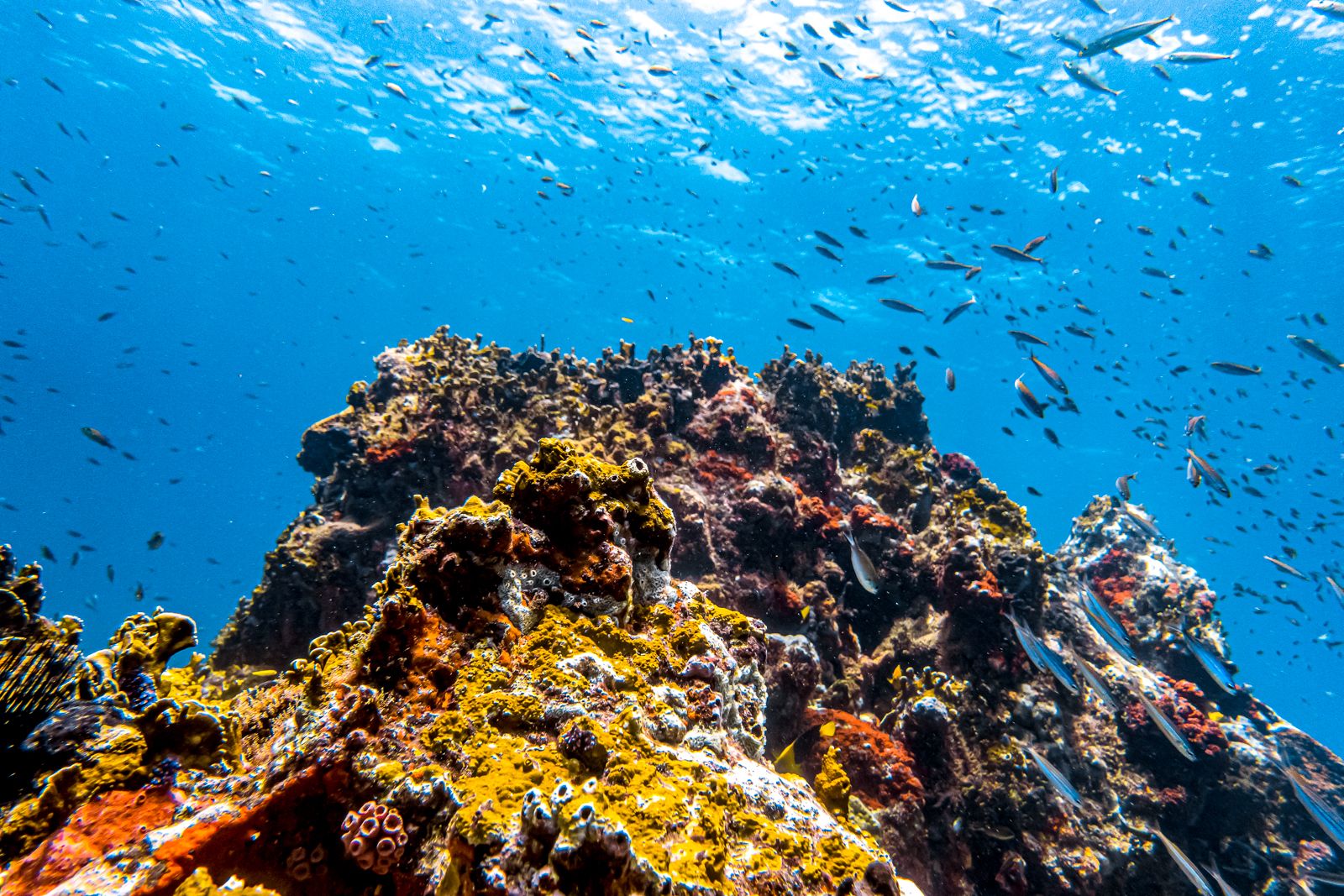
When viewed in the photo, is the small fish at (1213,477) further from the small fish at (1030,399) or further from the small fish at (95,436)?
the small fish at (95,436)

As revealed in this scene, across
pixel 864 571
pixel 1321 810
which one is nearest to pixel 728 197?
pixel 864 571

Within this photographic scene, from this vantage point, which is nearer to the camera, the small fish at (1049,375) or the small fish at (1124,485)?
the small fish at (1049,375)

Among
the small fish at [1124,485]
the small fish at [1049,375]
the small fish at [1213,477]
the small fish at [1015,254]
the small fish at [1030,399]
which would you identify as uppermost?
the small fish at [1015,254]

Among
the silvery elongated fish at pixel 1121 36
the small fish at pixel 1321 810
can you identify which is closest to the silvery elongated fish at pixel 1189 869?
the small fish at pixel 1321 810

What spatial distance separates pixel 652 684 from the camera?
2883mm

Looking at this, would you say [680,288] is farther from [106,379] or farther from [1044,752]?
[106,379]

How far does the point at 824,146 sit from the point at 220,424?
111 m

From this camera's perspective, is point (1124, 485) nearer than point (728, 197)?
Yes

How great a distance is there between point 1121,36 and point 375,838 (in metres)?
16.1

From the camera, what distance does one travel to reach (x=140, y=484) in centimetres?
9162

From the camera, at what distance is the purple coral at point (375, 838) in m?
1.81

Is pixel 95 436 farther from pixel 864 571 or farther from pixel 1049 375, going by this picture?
pixel 1049 375

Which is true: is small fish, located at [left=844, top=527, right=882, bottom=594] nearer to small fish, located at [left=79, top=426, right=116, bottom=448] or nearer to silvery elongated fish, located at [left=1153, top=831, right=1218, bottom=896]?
silvery elongated fish, located at [left=1153, top=831, right=1218, bottom=896]

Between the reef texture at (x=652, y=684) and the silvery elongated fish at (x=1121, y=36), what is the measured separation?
7724 millimetres
